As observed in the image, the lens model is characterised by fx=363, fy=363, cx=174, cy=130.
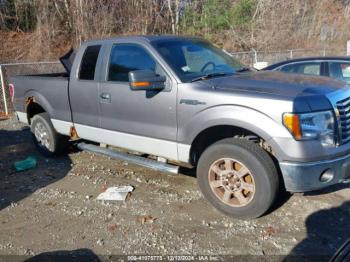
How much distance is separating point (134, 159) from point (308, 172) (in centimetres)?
243

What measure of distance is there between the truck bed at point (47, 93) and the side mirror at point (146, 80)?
6.26 ft

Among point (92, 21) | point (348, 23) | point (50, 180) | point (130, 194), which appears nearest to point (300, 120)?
point (130, 194)

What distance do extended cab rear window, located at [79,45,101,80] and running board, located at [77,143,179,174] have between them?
3.62 ft

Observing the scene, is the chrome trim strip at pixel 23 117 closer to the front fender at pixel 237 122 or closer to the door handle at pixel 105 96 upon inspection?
the door handle at pixel 105 96

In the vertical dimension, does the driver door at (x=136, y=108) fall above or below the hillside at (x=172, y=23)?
below

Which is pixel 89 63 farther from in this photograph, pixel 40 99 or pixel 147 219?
pixel 147 219

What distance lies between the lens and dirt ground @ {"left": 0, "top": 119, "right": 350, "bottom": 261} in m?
3.60

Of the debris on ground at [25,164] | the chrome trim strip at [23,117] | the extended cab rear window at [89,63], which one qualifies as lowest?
the debris on ground at [25,164]

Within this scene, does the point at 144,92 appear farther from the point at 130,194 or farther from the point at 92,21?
the point at 92,21

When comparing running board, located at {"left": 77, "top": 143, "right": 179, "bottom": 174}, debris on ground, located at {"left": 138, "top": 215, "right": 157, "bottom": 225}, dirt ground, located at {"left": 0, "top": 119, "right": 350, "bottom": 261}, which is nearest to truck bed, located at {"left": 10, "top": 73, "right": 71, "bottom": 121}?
running board, located at {"left": 77, "top": 143, "right": 179, "bottom": 174}

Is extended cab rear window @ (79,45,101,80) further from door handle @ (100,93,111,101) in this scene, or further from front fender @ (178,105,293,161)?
front fender @ (178,105,293,161)

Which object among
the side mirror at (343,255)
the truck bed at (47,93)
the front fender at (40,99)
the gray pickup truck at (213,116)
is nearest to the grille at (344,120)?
the gray pickup truck at (213,116)

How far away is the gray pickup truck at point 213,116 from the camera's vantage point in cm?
360

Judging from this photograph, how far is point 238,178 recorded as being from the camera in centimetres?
401
